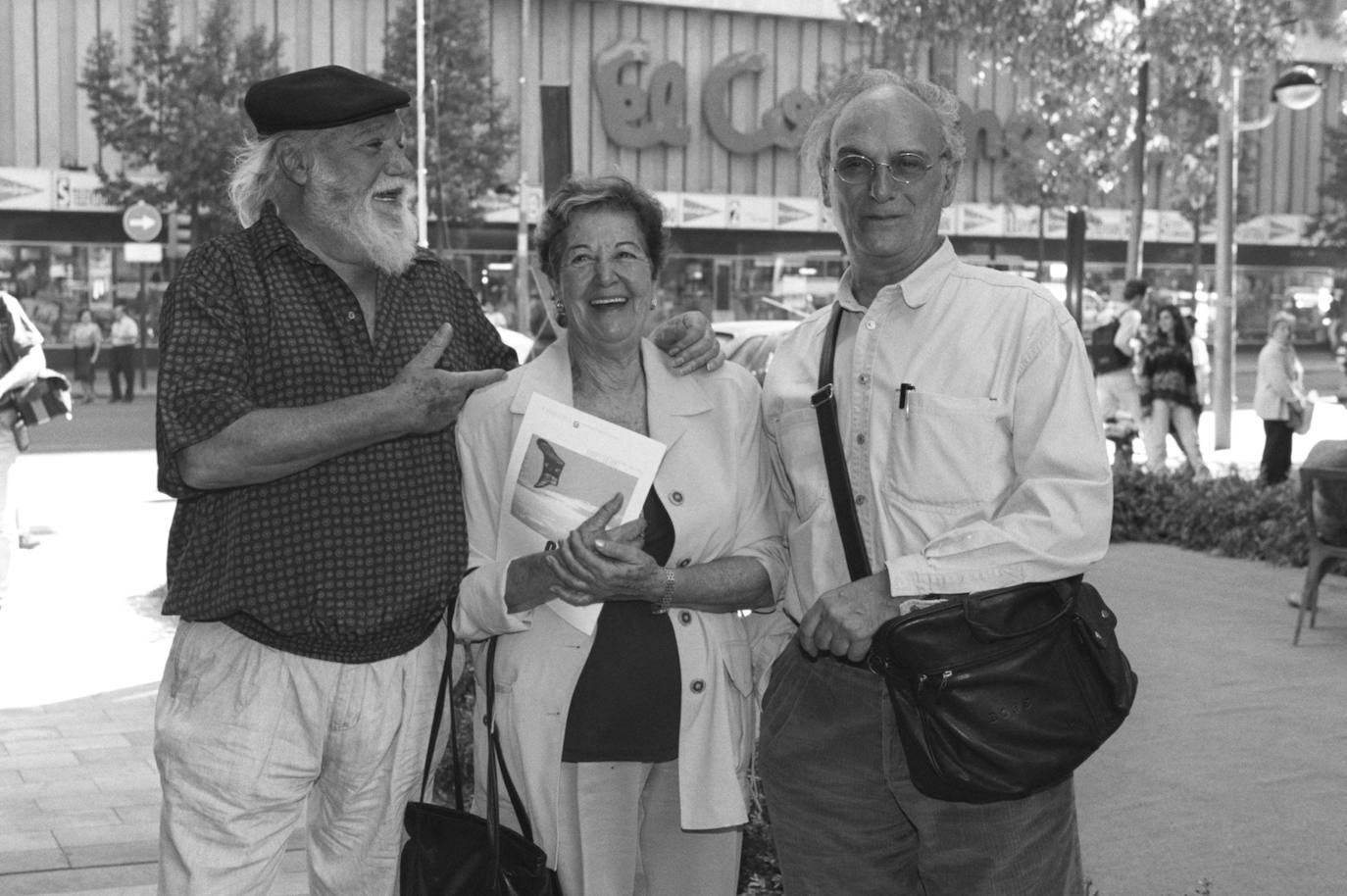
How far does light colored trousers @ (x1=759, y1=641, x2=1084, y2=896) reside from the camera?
283 centimetres

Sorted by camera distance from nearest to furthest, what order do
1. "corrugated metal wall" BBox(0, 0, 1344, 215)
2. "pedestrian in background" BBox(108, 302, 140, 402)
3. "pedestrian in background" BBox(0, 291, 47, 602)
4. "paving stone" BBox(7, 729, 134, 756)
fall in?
1. "paving stone" BBox(7, 729, 134, 756)
2. "pedestrian in background" BBox(0, 291, 47, 602)
3. "pedestrian in background" BBox(108, 302, 140, 402)
4. "corrugated metal wall" BBox(0, 0, 1344, 215)

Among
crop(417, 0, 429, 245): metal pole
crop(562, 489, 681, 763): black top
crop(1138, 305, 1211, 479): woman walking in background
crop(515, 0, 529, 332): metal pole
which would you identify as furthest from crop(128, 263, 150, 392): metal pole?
crop(562, 489, 681, 763): black top

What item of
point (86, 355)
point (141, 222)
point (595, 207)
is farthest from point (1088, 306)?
point (595, 207)

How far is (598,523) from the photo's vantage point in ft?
9.66

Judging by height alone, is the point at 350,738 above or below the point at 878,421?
below

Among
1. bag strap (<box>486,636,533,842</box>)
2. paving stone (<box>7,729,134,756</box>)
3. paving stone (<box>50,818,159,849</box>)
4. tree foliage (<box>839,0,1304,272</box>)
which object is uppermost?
tree foliage (<box>839,0,1304,272</box>)

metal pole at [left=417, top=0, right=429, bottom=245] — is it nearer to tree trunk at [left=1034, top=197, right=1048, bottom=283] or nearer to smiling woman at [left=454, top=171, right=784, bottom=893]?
tree trunk at [left=1034, top=197, right=1048, bottom=283]

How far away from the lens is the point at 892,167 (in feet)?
9.55

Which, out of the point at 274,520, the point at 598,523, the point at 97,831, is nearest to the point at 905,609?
the point at 598,523

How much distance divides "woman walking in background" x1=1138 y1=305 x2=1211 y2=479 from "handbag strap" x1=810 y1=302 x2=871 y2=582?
542 inches

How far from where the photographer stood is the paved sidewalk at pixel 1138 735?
531 cm

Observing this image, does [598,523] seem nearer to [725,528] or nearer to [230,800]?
[725,528]

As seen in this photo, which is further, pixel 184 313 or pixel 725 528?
pixel 725 528

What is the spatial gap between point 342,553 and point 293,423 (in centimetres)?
26
